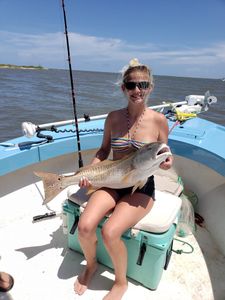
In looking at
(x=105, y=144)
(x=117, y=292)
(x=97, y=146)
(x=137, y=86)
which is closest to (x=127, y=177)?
(x=105, y=144)

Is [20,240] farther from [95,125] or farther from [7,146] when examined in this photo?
[95,125]

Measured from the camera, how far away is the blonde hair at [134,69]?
220 cm

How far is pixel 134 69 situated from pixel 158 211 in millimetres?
1197

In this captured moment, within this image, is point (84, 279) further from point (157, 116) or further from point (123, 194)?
point (157, 116)

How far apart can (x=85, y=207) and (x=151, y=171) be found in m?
0.67

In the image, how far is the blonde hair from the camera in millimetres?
2201

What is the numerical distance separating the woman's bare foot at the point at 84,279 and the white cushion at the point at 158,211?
60 centimetres

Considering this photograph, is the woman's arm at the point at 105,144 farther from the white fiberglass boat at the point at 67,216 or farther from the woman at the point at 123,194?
the white fiberglass boat at the point at 67,216

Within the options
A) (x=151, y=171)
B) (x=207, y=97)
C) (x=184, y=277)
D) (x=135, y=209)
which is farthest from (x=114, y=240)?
(x=207, y=97)

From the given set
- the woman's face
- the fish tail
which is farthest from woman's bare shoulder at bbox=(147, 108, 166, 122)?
the fish tail

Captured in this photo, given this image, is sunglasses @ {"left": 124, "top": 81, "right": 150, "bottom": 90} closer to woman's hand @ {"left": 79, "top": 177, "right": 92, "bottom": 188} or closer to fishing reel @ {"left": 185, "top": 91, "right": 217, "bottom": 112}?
woman's hand @ {"left": 79, "top": 177, "right": 92, "bottom": 188}

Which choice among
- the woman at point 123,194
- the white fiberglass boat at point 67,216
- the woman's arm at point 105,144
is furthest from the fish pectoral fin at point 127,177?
the white fiberglass boat at point 67,216

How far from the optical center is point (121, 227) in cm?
201

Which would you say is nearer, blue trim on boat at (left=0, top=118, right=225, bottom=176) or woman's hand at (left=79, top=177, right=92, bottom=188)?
woman's hand at (left=79, top=177, right=92, bottom=188)
